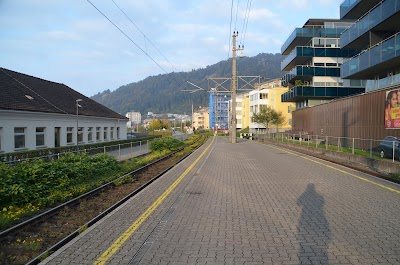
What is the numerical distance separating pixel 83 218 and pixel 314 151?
845 inches

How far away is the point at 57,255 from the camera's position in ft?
17.1

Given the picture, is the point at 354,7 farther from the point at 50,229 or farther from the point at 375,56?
the point at 50,229

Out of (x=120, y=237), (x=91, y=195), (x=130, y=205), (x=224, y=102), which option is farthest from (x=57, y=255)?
(x=224, y=102)

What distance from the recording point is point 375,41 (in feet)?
97.1

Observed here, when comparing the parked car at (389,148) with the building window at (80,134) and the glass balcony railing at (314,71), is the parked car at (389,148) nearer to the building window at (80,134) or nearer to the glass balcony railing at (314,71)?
the building window at (80,134)

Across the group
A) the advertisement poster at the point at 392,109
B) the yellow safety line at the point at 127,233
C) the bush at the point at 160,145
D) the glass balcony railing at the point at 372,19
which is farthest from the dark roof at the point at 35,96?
the glass balcony railing at the point at 372,19

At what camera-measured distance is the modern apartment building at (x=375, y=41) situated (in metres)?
25.0

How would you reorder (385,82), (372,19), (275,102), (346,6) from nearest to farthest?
Answer: (385,82), (372,19), (346,6), (275,102)

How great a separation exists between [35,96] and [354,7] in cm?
2854

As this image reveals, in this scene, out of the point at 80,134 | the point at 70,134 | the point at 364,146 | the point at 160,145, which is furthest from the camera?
the point at 80,134

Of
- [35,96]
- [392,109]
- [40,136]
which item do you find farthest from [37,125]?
[392,109]

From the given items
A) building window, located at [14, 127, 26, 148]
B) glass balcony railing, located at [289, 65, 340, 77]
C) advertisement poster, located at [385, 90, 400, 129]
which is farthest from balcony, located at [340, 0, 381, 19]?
building window, located at [14, 127, 26, 148]

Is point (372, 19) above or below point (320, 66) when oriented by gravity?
below

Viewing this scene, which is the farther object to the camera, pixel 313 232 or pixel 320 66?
pixel 320 66
